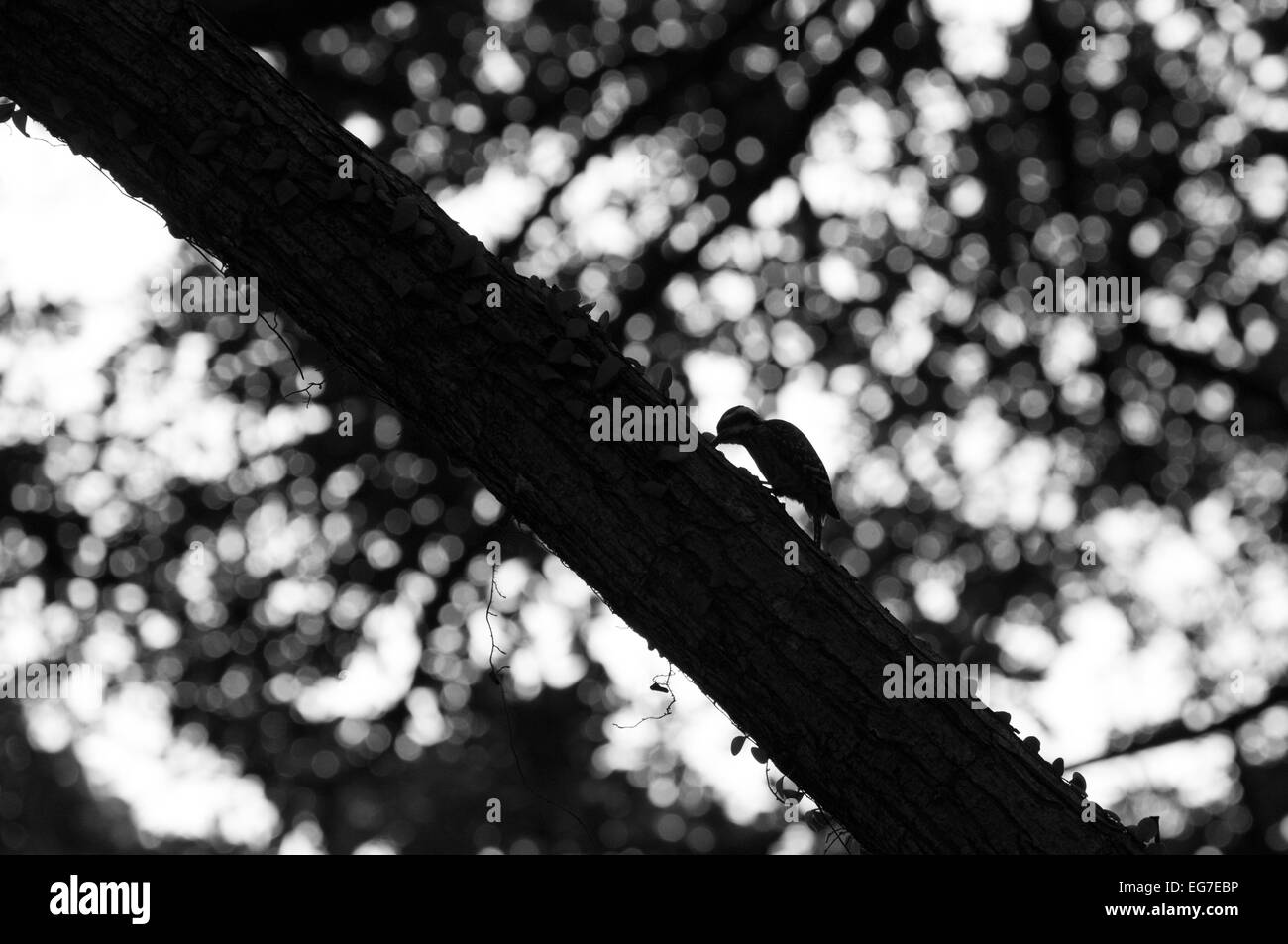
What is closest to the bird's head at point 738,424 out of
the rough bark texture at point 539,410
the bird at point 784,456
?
the bird at point 784,456

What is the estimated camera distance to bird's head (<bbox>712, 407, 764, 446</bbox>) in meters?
4.83

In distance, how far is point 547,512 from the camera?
109 inches

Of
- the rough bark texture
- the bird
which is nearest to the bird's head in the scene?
the bird

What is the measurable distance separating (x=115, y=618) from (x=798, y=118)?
6666 millimetres

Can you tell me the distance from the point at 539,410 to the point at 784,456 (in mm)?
2161

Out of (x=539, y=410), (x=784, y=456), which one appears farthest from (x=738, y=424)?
(x=539, y=410)

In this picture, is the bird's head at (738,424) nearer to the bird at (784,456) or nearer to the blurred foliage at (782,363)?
the bird at (784,456)

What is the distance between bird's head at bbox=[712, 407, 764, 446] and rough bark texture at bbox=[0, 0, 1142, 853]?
6.21ft

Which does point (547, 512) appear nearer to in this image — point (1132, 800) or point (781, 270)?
point (781, 270)

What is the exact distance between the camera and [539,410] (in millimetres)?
2826

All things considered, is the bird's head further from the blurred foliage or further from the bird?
the blurred foliage

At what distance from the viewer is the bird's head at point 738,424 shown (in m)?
4.83

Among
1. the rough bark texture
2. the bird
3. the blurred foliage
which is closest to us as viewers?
the rough bark texture

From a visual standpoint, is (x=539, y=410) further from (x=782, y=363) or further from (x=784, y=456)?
(x=782, y=363)
